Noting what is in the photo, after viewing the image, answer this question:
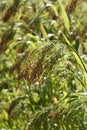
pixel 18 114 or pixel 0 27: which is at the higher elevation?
pixel 0 27

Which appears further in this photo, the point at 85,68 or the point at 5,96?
the point at 5,96

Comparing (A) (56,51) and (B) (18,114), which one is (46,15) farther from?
(A) (56,51)

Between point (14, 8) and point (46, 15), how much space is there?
0.69 m

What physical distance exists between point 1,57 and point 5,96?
0.35 meters

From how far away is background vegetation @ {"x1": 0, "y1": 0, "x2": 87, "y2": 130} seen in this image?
54.3 inches

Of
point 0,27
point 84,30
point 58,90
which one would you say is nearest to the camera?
point 84,30

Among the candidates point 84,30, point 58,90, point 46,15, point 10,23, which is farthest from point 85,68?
point 46,15

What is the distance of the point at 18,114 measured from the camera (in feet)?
7.48

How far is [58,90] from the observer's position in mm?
2240

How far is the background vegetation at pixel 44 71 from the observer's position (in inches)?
54.3

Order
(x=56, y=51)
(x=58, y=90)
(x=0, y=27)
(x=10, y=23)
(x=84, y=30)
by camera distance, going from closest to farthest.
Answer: (x=56, y=51)
(x=84, y=30)
(x=58, y=90)
(x=10, y=23)
(x=0, y=27)

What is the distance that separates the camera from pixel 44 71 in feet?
4.45

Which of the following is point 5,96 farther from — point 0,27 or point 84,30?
point 84,30

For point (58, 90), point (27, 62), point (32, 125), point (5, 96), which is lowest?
point (5, 96)
